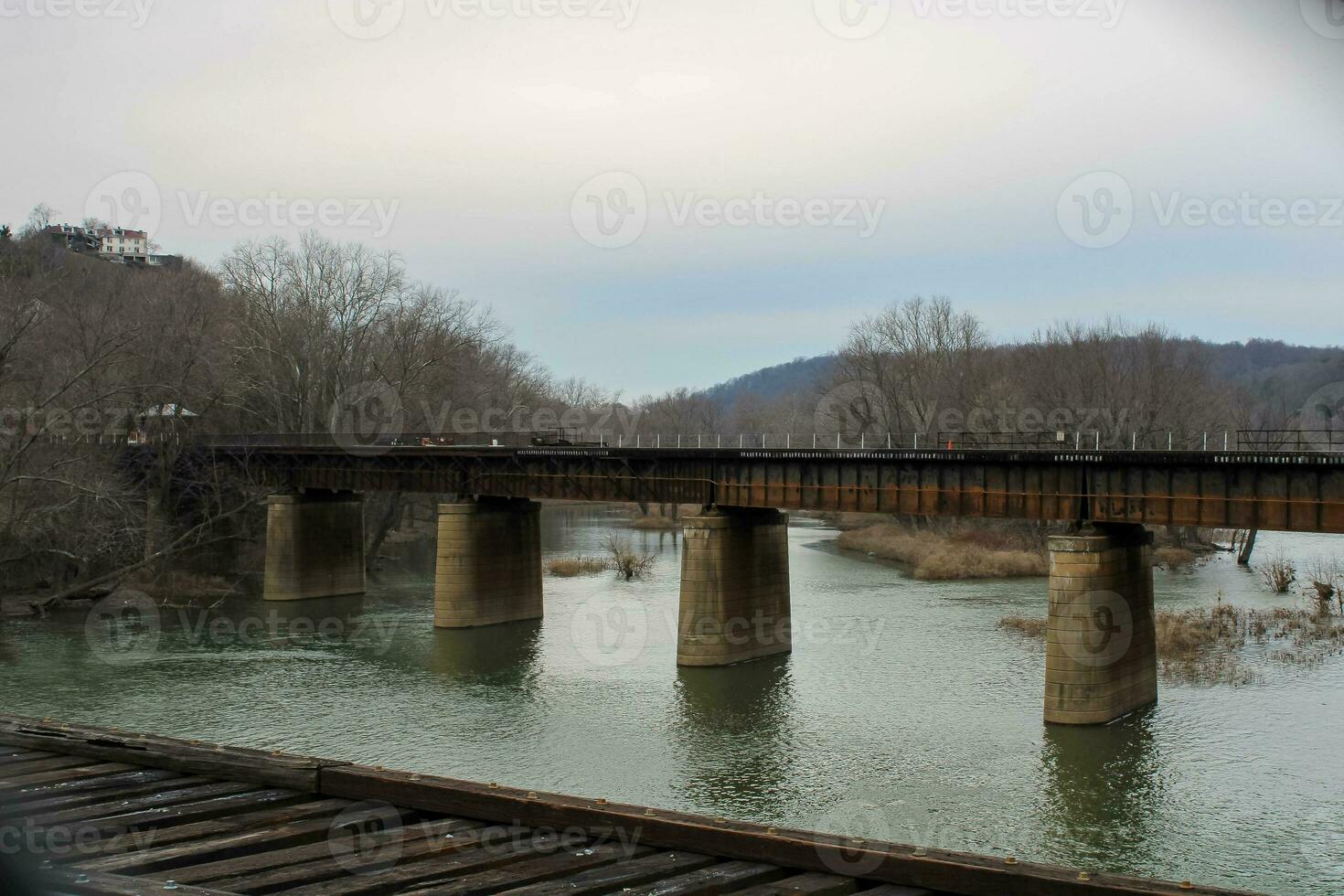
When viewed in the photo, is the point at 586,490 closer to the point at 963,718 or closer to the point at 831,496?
the point at 831,496

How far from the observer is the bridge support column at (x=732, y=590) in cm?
3784

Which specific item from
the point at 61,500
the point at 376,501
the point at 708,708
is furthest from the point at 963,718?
the point at 376,501

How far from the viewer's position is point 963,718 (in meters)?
29.7

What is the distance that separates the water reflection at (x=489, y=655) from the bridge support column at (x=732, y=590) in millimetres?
5565

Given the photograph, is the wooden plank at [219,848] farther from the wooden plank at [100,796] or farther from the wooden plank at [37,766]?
the wooden plank at [37,766]

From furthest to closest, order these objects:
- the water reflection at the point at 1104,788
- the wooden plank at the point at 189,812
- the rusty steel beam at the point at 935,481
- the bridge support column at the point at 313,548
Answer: the bridge support column at the point at 313,548
the rusty steel beam at the point at 935,481
the water reflection at the point at 1104,788
the wooden plank at the point at 189,812

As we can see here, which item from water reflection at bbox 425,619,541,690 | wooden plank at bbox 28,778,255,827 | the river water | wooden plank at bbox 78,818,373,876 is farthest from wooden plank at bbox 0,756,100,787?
water reflection at bbox 425,619,541,690

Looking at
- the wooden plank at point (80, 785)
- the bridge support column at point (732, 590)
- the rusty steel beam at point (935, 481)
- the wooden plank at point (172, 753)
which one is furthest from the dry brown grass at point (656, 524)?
the wooden plank at point (80, 785)

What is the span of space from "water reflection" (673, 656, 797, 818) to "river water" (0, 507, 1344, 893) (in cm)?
9

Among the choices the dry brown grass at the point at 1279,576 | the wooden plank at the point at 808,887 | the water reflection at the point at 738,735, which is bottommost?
the water reflection at the point at 738,735

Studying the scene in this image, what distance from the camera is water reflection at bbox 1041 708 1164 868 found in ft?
69.9

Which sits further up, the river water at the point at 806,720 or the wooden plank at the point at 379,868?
the wooden plank at the point at 379,868

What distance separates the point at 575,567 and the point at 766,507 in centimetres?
2562

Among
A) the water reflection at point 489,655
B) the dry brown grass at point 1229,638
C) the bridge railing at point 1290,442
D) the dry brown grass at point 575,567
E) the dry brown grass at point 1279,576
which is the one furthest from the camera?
the dry brown grass at point 575,567
